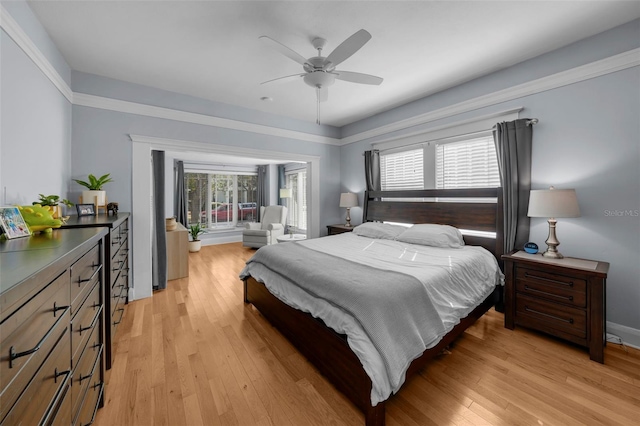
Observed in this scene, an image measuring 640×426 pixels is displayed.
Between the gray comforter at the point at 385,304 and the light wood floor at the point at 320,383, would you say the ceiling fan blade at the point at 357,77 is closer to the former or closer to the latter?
the gray comforter at the point at 385,304

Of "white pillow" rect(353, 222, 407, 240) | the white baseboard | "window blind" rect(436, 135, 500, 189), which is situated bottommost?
the white baseboard

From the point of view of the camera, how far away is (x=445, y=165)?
11.8 ft

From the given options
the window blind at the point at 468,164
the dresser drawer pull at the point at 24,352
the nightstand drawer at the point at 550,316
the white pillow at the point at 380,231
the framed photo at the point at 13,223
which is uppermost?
the window blind at the point at 468,164

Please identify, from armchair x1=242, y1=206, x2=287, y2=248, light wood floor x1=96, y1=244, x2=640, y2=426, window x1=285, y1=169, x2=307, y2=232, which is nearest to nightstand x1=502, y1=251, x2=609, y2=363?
light wood floor x1=96, y1=244, x2=640, y2=426

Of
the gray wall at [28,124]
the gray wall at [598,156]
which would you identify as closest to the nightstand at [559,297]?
the gray wall at [598,156]

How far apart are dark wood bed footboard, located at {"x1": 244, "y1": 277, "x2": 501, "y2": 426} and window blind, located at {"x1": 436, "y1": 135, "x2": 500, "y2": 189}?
147 centimetres

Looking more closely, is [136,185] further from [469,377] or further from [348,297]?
[469,377]

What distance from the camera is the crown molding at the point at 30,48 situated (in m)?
1.70

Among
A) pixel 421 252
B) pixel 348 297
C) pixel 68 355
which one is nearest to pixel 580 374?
pixel 421 252

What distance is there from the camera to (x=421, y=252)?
282 centimetres

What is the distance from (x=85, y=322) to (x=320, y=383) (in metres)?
1.43

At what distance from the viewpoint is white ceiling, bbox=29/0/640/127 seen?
205 cm

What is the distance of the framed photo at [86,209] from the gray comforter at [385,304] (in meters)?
2.10

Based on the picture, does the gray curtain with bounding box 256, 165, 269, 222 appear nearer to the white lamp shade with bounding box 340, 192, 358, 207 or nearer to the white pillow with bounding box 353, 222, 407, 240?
the white lamp shade with bounding box 340, 192, 358, 207
